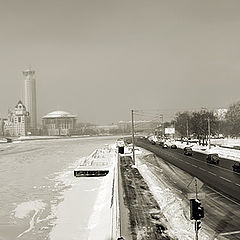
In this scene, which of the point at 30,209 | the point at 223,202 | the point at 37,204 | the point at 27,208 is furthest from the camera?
the point at 37,204

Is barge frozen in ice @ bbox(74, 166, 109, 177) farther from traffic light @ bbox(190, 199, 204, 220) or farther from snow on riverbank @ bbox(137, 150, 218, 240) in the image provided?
traffic light @ bbox(190, 199, 204, 220)

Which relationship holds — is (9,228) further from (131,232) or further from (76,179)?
(76,179)

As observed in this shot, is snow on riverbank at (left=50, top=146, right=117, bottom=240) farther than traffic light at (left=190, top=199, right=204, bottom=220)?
Yes

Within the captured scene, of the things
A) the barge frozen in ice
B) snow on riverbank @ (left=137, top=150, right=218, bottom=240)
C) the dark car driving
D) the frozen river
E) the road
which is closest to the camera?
snow on riverbank @ (left=137, top=150, right=218, bottom=240)

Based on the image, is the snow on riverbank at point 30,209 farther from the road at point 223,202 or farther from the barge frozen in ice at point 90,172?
the barge frozen in ice at point 90,172

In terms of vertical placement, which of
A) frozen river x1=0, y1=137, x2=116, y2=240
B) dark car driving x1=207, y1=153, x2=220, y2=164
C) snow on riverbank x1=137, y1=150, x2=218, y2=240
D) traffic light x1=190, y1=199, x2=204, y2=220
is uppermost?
traffic light x1=190, y1=199, x2=204, y2=220

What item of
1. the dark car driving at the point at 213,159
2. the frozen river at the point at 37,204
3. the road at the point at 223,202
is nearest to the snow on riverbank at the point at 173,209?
the road at the point at 223,202

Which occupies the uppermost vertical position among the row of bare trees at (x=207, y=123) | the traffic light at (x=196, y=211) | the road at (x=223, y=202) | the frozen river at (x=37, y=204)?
the row of bare trees at (x=207, y=123)

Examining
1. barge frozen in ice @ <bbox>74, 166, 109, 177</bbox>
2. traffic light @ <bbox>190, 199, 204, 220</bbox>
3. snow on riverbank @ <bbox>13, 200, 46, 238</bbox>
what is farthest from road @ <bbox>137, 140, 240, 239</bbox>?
barge frozen in ice @ <bbox>74, 166, 109, 177</bbox>

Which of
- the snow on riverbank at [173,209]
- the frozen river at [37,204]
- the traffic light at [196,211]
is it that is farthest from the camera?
the frozen river at [37,204]

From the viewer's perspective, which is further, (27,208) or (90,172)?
(90,172)

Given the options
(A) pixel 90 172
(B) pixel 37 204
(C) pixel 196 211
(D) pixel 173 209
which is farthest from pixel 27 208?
(A) pixel 90 172

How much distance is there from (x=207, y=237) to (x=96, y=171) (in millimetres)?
34299

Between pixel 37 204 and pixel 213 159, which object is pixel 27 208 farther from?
pixel 213 159
